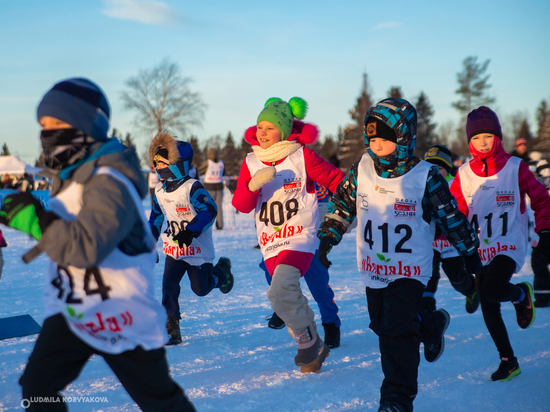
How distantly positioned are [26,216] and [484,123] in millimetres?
3543

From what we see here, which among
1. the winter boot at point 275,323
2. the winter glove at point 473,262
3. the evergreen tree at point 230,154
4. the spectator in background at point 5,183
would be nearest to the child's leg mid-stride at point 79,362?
the winter glove at point 473,262

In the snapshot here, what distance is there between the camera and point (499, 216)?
387 centimetres

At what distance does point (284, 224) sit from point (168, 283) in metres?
1.40

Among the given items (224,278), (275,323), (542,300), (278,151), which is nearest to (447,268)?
(278,151)

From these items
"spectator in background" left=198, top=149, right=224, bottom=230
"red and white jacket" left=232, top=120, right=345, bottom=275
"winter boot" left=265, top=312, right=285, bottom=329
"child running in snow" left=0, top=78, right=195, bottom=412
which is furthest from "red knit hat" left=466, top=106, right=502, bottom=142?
"spectator in background" left=198, top=149, right=224, bottom=230

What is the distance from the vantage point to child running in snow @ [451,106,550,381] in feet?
12.1

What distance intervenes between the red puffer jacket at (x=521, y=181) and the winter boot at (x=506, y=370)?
3.47ft

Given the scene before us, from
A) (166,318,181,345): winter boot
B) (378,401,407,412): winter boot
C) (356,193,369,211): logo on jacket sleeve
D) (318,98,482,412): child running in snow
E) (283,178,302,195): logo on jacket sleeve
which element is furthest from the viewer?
(166,318,181,345): winter boot

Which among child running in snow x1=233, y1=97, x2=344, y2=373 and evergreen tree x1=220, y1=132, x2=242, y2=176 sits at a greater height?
evergreen tree x1=220, y1=132, x2=242, y2=176

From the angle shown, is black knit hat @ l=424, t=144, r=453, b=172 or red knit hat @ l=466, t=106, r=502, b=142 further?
black knit hat @ l=424, t=144, r=453, b=172

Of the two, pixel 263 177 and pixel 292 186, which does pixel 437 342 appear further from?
pixel 263 177

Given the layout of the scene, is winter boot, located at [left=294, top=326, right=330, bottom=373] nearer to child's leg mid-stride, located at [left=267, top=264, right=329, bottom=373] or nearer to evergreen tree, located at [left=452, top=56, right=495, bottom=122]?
child's leg mid-stride, located at [left=267, top=264, right=329, bottom=373]

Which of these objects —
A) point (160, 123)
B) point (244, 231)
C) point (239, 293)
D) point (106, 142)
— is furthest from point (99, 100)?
point (160, 123)

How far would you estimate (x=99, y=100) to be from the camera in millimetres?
2064
